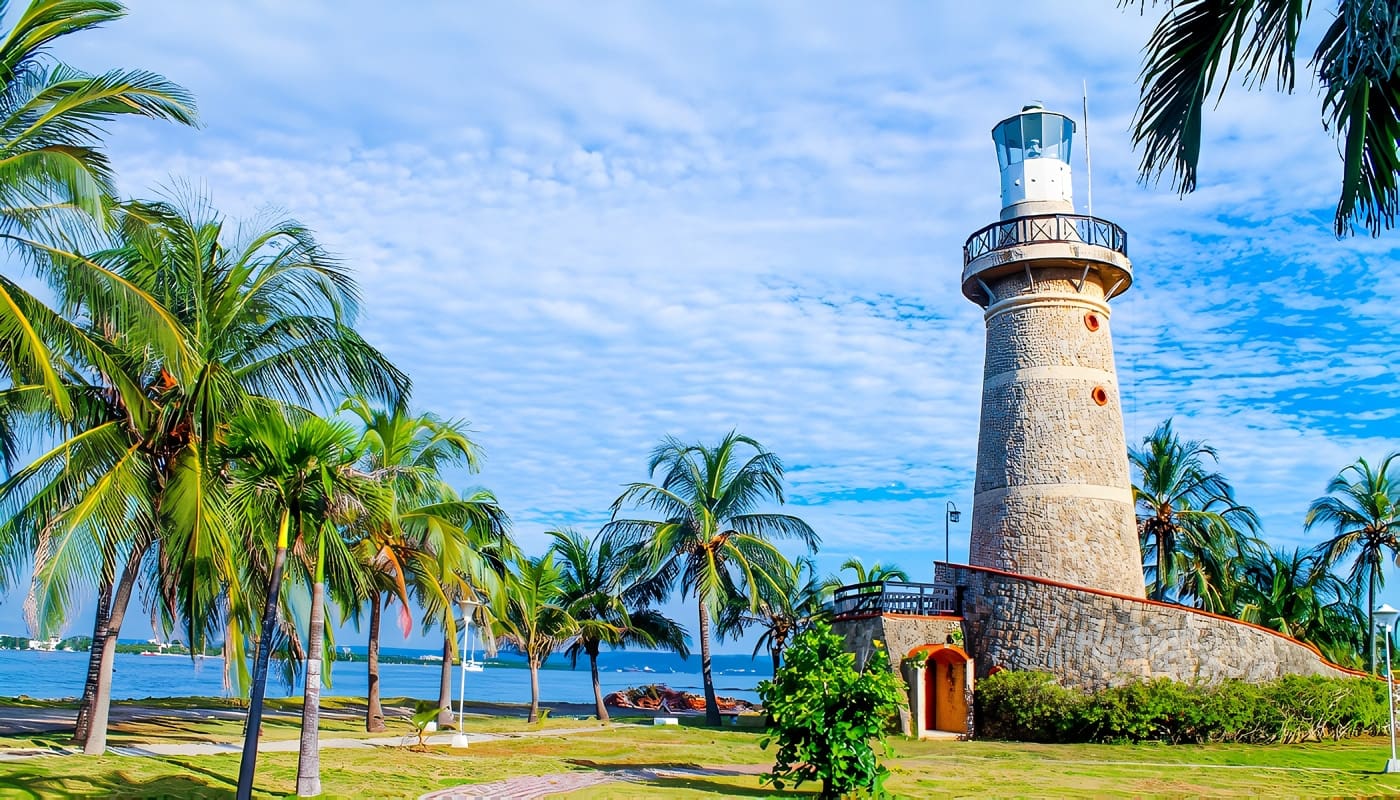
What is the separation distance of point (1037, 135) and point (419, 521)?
56.1 ft

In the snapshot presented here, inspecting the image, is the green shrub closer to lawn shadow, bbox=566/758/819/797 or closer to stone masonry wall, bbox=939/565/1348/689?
stone masonry wall, bbox=939/565/1348/689

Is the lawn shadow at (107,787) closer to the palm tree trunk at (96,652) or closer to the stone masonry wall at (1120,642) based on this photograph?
the palm tree trunk at (96,652)

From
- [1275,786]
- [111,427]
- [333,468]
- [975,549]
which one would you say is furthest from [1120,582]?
[111,427]

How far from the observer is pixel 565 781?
14.0 meters

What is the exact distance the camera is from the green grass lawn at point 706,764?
1191cm

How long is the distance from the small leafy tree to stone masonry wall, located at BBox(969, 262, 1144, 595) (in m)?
12.6

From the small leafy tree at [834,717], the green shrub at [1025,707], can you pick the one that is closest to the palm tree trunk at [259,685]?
the small leafy tree at [834,717]

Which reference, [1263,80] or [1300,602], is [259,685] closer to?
[1263,80]

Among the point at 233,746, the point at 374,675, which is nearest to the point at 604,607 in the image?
the point at 374,675

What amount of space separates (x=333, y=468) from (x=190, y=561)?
8.16 ft

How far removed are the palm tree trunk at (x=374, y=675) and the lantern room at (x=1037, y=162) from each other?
1731cm

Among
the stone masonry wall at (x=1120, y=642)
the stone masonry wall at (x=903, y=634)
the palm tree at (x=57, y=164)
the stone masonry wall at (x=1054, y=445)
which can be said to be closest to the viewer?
the palm tree at (x=57, y=164)

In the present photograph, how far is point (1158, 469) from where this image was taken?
32.1m

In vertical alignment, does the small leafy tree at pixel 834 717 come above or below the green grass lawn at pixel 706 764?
above
